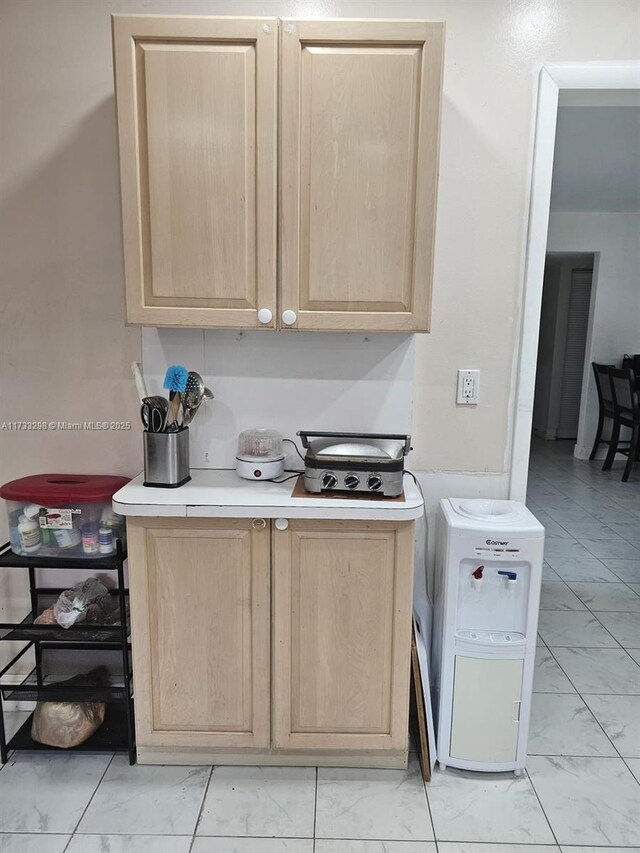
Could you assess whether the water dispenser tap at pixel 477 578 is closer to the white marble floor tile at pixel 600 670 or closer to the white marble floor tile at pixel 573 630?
the white marble floor tile at pixel 600 670

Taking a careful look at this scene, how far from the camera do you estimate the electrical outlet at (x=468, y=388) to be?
77.9 inches

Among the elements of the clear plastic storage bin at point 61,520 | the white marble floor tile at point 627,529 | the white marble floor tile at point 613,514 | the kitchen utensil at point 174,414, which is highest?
the kitchen utensil at point 174,414

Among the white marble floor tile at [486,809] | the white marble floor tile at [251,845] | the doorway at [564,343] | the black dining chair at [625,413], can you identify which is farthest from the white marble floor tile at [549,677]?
the doorway at [564,343]

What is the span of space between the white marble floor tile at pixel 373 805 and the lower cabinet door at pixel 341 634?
0.31 ft

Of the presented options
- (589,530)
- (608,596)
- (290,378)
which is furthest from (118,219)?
(589,530)

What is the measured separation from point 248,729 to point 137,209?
1591 mm

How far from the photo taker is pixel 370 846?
5.03 feet

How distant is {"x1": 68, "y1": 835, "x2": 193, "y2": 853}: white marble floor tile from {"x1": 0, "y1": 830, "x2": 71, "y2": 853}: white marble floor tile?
0.03m

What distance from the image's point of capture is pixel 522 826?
5.28 feet

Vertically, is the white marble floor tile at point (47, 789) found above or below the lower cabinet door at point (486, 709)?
below

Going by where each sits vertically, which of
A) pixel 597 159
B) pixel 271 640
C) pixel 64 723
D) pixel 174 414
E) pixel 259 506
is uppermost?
pixel 597 159

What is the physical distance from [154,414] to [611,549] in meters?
3.09

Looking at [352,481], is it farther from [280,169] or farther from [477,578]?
[280,169]

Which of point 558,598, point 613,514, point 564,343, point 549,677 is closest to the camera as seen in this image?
point 549,677
